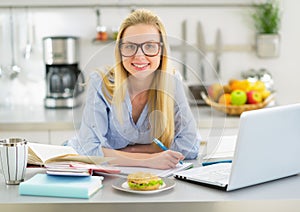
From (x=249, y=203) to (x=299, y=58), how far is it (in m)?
2.42

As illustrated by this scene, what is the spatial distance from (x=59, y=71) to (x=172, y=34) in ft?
2.43

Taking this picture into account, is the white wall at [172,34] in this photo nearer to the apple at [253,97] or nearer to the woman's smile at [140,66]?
the apple at [253,97]

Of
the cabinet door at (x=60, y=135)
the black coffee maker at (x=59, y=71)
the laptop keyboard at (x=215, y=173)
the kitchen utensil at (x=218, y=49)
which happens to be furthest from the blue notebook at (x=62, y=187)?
the kitchen utensil at (x=218, y=49)

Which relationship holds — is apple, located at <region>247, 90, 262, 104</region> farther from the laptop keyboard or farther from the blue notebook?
the blue notebook

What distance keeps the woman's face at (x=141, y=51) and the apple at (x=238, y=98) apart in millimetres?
1605

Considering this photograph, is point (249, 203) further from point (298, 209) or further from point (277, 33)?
point (277, 33)

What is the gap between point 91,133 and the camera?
1835 millimetres

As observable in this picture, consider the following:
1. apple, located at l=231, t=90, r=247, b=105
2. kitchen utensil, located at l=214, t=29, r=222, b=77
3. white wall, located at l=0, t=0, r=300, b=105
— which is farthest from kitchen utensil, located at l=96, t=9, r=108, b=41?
apple, located at l=231, t=90, r=247, b=105

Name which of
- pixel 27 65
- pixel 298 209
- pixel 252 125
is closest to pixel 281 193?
pixel 298 209

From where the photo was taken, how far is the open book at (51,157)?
67.6 inches

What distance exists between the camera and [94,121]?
72.5 inches

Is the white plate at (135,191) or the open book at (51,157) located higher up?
the open book at (51,157)

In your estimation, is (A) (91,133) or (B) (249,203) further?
(A) (91,133)

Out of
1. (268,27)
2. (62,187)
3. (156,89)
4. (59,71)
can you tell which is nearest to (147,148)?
(156,89)
